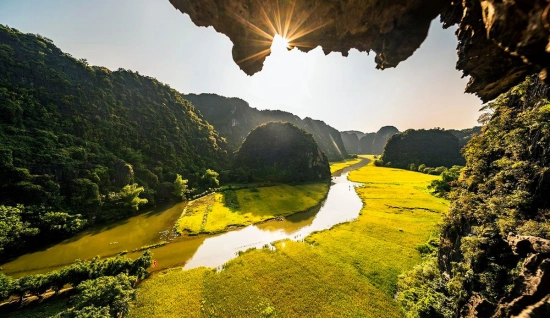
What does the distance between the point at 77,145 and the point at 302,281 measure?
5390cm

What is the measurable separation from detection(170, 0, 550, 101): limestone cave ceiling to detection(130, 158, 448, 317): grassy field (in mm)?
16615

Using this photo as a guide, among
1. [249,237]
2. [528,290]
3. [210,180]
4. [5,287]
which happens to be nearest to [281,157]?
[210,180]

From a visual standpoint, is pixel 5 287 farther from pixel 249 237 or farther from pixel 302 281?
pixel 302 281

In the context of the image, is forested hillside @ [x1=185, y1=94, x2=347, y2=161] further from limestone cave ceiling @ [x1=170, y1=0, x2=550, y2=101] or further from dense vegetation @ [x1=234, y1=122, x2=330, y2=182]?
limestone cave ceiling @ [x1=170, y1=0, x2=550, y2=101]

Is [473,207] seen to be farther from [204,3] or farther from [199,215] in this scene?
[199,215]

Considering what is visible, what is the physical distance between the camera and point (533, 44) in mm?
3918

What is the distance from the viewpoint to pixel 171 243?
92.0 ft

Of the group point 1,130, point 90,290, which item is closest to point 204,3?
point 90,290

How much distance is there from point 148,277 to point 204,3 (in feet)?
76.9

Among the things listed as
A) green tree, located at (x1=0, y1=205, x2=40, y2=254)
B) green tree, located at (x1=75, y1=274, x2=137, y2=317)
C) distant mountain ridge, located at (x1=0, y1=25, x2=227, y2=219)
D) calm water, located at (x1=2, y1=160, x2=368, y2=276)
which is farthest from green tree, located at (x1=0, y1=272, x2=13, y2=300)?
distant mountain ridge, located at (x1=0, y1=25, x2=227, y2=219)

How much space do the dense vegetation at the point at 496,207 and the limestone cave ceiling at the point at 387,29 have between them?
19.8 feet

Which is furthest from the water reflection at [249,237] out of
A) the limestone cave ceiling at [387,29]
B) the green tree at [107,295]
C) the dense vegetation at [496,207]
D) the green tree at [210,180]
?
the green tree at [210,180]

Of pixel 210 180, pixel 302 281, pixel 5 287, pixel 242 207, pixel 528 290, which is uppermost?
pixel 528 290

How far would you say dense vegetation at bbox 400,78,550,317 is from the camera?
9880mm
